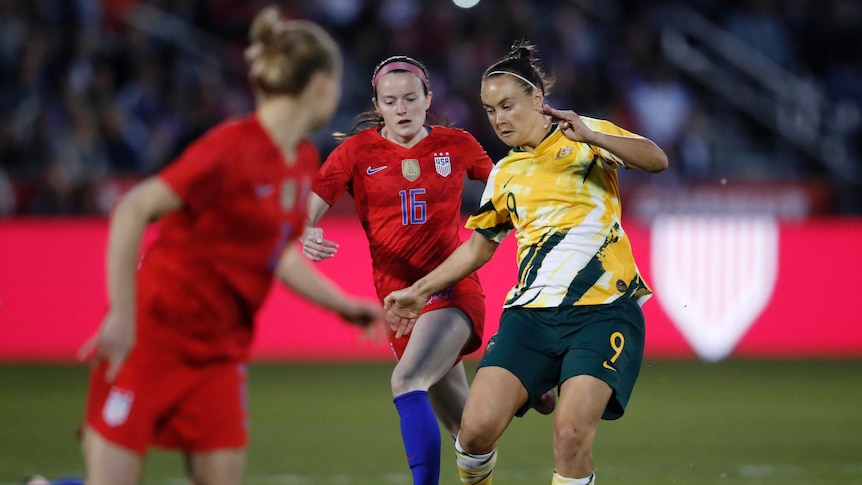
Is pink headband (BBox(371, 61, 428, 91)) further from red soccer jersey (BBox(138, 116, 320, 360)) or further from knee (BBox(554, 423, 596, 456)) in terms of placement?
red soccer jersey (BBox(138, 116, 320, 360))

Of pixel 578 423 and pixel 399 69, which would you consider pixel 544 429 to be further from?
pixel 578 423

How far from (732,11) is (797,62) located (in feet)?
4.32

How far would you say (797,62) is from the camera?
18.5 metres

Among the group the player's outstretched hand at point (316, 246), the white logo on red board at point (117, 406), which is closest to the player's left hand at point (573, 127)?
the player's outstretched hand at point (316, 246)

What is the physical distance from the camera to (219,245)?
4.18 m

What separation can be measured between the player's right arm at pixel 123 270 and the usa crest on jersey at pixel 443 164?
2.95 metres

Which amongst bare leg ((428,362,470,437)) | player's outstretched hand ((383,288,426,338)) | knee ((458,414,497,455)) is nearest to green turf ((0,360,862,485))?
bare leg ((428,362,470,437))

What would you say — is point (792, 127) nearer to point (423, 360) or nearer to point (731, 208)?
point (731, 208)

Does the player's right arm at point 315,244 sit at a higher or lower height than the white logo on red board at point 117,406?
higher

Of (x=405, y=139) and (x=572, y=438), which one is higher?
(x=405, y=139)

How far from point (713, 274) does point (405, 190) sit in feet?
24.6

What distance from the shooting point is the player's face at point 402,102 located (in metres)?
6.57

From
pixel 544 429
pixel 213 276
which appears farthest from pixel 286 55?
pixel 544 429

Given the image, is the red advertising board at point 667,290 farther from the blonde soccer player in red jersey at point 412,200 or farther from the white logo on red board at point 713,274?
the blonde soccer player in red jersey at point 412,200
